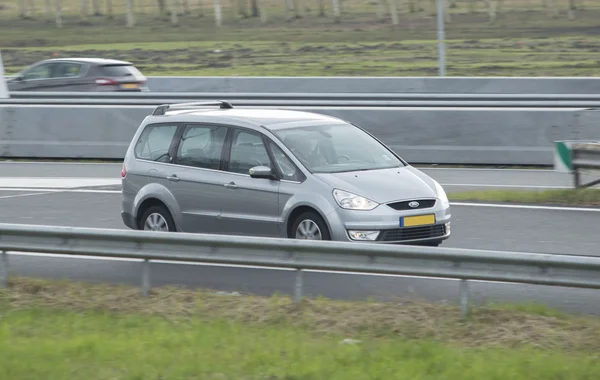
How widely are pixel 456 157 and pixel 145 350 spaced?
1190cm

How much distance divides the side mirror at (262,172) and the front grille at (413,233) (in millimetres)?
1311

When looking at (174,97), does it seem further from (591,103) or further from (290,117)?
(290,117)

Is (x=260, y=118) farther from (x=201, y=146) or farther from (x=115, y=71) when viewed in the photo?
(x=115, y=71)

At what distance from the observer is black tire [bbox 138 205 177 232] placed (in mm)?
11793

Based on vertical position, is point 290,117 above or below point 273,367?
above

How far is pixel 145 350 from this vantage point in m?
7.41

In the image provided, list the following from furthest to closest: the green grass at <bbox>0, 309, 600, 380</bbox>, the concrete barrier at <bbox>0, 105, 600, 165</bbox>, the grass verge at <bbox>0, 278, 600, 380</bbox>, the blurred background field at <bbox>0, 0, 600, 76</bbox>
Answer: the blurred background field at <bbox>0, 0, 600, 76</bbox>
the concrete barrier at <bbox>0, 105, 600, 165</bbox>
the grass verge at <bbox>0, 278, 600, 380</bbox>
the green grass at <bbox>0, 309, 600, 380</bbox>

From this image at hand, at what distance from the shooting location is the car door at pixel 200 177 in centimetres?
1145

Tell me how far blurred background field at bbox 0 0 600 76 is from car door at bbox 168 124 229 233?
25.7 meters

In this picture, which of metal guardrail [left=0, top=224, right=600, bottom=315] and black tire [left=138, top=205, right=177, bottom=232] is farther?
black tire [left=138, top=205, right=177, bottom=232]

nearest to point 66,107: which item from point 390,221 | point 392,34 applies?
point 390,221

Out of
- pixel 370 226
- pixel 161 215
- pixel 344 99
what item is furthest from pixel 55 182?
pixel 344 99

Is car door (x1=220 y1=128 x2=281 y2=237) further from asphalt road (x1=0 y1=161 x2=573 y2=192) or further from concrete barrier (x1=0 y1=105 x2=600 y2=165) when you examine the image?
concrete barrier (x1=0 y1=105 x2=600 y2=165)

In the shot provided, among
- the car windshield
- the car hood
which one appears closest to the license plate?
the car hood
